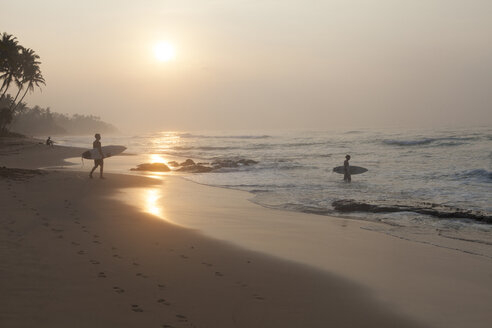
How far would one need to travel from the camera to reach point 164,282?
5586mm

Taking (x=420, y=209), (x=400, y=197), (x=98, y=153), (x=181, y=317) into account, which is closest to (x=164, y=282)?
(x=181, y=317)

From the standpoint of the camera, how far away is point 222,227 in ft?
33.0

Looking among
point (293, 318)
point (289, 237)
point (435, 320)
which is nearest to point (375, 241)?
point (289, 237)

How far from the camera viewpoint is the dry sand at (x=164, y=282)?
457 centimetres

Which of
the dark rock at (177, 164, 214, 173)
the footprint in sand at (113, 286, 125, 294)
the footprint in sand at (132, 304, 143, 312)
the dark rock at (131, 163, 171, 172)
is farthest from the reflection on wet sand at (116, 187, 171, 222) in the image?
the dark rock at (131, 163, 171, 172)

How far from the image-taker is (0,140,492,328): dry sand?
4.57 meters

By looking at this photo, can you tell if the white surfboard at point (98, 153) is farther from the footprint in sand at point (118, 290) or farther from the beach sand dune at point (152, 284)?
the footprint in sand at point (118, 290)

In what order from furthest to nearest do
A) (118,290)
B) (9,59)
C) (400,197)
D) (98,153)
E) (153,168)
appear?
(9,59) → (153,168) → (98,153) → (400,197) → (118,290)

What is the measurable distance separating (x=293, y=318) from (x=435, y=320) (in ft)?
5.29

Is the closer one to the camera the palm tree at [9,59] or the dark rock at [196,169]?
the dark rock at [196,169]

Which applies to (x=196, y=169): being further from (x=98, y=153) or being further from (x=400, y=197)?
(x=400, y=197)

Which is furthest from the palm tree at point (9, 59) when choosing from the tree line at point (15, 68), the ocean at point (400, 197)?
the ocean at point (400, 197)

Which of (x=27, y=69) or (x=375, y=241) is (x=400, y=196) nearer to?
(x=375, y=241)

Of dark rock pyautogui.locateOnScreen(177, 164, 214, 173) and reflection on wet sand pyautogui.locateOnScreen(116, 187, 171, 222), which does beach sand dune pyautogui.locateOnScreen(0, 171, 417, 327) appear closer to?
reflection on wet sand pyautogui.locateOnScreen(116, 187, 171, 222)
